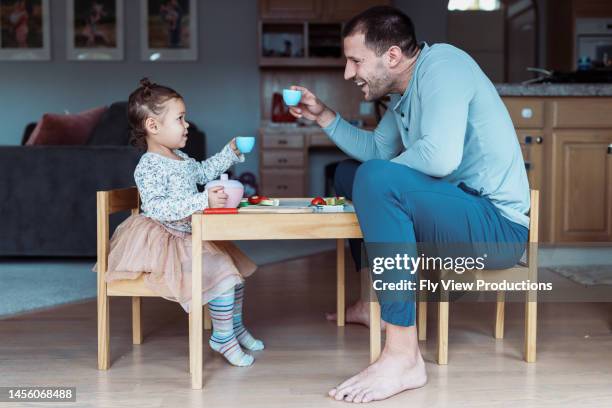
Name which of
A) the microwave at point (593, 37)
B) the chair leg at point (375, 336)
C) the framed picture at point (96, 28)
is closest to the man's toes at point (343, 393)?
the chair leg at point (375, 336)

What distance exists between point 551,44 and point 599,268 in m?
4.38

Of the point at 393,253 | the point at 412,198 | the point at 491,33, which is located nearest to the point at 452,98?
the point at 412,198

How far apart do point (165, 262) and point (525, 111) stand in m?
2.54

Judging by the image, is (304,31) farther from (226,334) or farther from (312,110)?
(226,334)

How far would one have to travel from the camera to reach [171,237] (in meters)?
2.04

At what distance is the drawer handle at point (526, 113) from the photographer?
3.90m

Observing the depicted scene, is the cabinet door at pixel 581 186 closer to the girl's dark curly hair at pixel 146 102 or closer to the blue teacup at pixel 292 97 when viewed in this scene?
the blue teacup at pixel 292 97

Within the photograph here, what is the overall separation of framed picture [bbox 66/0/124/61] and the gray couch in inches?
Result: 116

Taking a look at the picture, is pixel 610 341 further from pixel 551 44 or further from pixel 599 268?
pixel 551 44

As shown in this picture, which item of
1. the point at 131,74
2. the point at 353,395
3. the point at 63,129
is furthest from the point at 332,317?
the point at 131,74

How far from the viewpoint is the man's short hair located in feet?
6.45

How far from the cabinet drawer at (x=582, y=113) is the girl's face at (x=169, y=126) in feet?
8.03

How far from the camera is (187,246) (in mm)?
2016

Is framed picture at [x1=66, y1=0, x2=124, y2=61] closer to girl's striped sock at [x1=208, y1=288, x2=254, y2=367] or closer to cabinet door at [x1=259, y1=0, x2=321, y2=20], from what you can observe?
cabinet door at [x1=259, y1=0, x2=321, y2=20]
